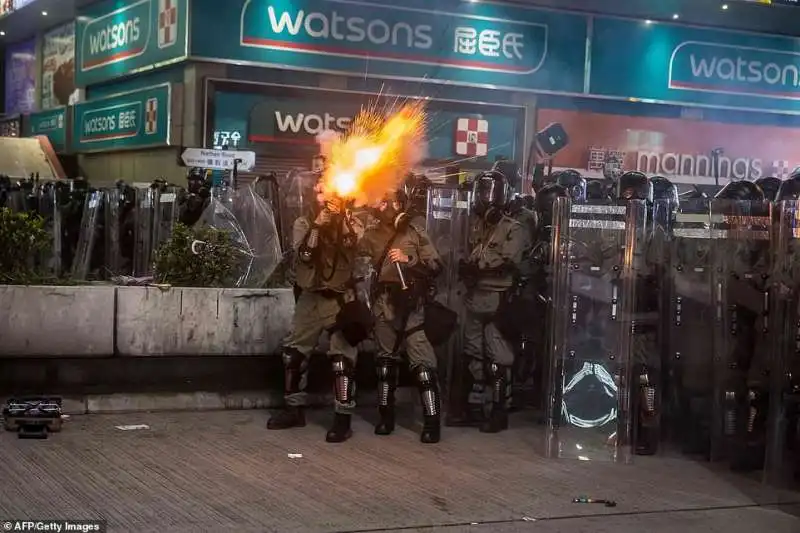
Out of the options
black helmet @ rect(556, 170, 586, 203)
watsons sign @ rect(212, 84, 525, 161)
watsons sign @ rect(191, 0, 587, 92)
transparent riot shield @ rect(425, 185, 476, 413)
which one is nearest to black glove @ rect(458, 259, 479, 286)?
transparent riot shield @ rect(425, 185, 476, 413)

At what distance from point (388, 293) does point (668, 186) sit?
8.74 feet

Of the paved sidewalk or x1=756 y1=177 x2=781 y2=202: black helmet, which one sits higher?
x1=756 y1=177 x2=781 y2=202: black helmet

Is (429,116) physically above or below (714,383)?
above

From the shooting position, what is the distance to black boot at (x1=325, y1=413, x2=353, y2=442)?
288 inches

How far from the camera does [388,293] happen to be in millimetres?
7551

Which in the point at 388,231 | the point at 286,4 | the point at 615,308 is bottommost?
the point at 615,308

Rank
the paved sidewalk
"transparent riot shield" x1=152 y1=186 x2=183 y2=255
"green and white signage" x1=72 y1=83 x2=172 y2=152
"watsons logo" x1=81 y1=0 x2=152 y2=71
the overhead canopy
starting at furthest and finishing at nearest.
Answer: the overhead canopy < "watsons logo" x1=81 y1=0 x2=152 y2=71 < "green and white signage" x1=72 y1=83 x2=172 y2=152 < "transparent riot shield" x1=152 y1=186 x2=183 y2=255 < the paved sidewalk

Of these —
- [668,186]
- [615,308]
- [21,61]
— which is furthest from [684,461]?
[21,61]

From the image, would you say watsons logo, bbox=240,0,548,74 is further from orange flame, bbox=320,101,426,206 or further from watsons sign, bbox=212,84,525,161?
orange flame, bbox=320,101,426,206

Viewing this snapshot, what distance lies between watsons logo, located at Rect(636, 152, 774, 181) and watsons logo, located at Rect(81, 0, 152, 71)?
918 cm

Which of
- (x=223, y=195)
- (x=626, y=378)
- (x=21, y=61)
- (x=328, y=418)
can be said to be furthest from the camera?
(x=21, y=61)

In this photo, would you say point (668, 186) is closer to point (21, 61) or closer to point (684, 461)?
point (684, 461)

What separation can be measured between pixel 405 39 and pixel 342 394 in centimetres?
1027

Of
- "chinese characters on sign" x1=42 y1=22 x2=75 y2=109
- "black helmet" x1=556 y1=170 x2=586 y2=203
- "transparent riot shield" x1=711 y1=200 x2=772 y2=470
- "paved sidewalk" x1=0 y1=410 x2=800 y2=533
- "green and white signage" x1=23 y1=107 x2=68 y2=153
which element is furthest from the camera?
"chinese characters on sign" x1=42 y1=22 x2=75 y2=109
